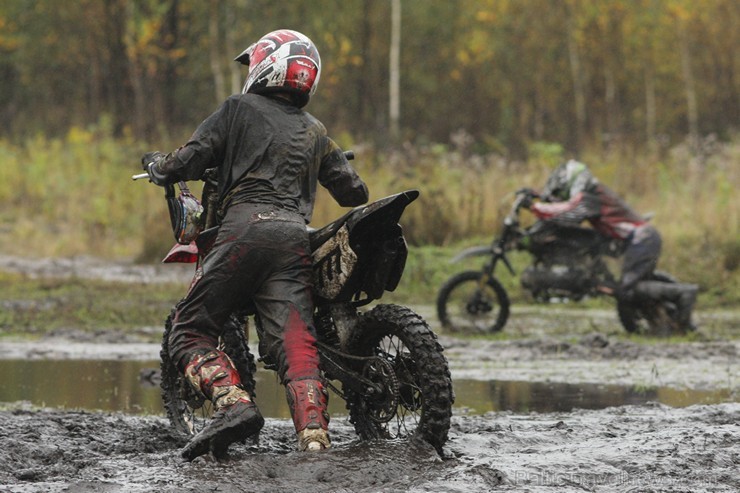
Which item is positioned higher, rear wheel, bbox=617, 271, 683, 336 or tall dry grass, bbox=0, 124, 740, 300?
tall dry grass, bbox=0, 124, 740, 300

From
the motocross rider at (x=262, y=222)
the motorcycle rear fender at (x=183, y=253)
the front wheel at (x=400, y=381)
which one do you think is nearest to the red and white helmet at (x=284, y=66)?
the motocross rider at (x=262, y=222)

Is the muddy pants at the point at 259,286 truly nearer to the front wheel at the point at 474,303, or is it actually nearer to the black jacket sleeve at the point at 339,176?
the black jacket sleeve at the point at 339,176

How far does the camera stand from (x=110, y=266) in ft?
65.5

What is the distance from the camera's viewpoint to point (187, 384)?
7.07m

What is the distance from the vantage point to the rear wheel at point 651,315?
1337cm

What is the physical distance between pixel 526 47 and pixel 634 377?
107 feet

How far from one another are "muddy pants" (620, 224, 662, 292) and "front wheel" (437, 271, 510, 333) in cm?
122

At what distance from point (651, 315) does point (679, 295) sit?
0.41 metres

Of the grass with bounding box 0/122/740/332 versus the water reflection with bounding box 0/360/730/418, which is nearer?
the water reflection with bounding box 0/360/730/418

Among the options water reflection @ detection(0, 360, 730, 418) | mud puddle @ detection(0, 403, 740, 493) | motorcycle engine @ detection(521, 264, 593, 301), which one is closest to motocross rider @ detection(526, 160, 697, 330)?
motorcycle engine @ detection(521, 264, 593, 301)

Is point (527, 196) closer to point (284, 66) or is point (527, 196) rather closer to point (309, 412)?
point (284, 66)

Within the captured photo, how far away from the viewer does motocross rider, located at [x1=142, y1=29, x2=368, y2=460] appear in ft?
20.8

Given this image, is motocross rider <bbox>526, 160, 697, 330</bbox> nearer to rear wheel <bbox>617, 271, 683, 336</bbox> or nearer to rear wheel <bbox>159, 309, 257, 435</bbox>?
rear wheel <bbox>617, 271, 683, 336</bbox>

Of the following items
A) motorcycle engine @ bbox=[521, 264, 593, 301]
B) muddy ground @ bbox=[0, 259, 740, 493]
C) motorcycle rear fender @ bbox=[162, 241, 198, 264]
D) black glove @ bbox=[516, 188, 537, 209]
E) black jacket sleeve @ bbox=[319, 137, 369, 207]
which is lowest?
muddy ground @ bbox=[0, 259, 740, 493]
